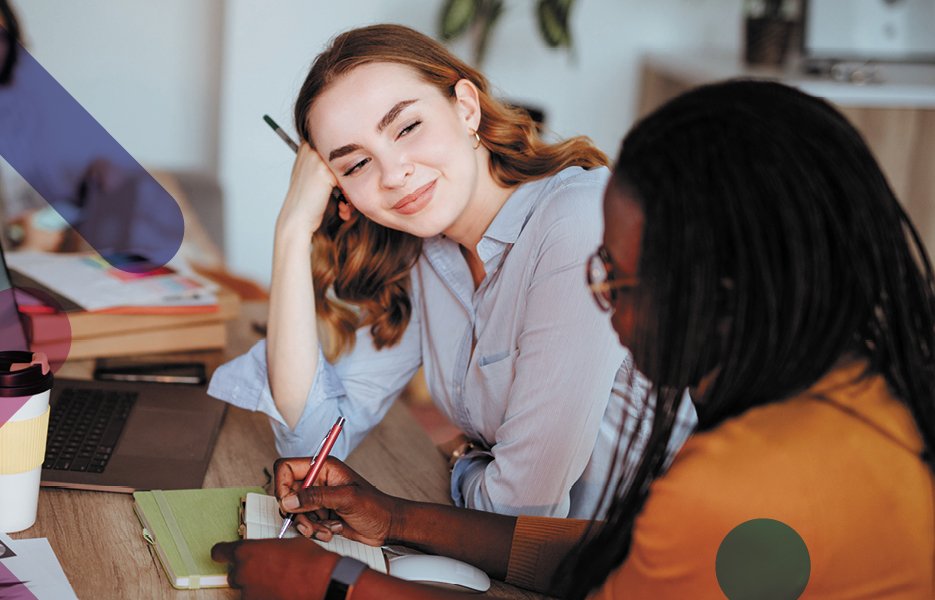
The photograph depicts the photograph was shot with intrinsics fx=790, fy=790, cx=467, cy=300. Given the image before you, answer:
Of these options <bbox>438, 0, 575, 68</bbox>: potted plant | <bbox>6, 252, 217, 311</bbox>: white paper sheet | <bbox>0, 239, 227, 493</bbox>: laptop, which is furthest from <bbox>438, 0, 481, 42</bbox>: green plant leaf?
<bbox>0, 239, 227, 493</bbox>: laptop

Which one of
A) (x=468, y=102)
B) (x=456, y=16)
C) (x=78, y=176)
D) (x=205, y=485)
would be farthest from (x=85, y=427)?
(x=456, y=16)

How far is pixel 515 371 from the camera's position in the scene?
3.47 feet

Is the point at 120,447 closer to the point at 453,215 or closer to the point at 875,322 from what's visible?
the point at 453,215

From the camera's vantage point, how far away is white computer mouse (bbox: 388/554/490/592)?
0.79 meters

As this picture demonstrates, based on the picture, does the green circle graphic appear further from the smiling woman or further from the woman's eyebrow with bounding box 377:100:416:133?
the woman's eyebrow with bounding box 377:100:416:133

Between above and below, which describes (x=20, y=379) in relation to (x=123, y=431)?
above

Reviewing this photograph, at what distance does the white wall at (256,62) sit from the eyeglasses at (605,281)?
2.34 meters

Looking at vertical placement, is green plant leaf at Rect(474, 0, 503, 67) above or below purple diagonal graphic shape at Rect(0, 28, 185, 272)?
above

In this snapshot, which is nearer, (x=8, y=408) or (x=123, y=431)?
(x=8, y=408)

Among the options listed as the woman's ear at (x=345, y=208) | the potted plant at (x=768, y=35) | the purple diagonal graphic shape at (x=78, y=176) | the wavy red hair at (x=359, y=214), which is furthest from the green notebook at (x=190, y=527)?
the potted plant at (x=768, y=35)

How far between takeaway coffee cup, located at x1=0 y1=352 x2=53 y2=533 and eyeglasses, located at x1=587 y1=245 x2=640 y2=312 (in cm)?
56

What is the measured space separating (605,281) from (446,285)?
1.71 ft

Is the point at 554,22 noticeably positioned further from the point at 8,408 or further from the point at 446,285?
the point at 8,408

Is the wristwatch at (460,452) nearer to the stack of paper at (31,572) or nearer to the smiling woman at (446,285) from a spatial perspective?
the smiling woman at (446,285)
